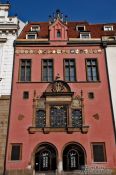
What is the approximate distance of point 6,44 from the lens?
27.9 metres

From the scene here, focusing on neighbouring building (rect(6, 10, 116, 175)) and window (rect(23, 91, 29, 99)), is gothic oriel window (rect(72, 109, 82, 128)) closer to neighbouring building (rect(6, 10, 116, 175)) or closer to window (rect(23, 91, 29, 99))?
neighbouring building (rect(6, 10, 116, 175))

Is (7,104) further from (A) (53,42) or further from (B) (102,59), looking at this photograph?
(B) (102,59)

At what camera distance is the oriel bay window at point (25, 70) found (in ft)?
87.1

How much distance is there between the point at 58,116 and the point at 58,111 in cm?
47

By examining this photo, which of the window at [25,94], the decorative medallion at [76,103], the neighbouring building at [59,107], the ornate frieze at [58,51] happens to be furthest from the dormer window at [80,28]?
the window at [25,94]

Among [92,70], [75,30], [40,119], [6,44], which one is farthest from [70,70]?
[6,44]

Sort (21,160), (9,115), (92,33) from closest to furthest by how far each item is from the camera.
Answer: (21,160) → (9,115) → (92,33)

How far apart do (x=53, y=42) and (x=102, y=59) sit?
507 centimetres

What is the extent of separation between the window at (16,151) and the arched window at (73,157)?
3.71 m

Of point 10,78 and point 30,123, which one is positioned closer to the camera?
point 30,123

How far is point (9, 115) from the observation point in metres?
24.5

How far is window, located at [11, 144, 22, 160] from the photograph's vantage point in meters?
23.0

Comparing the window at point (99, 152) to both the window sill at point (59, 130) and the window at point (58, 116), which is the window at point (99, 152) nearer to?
the window sill at point (59, 130)

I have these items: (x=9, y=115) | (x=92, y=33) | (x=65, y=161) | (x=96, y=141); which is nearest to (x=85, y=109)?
(x=96, y=141)
